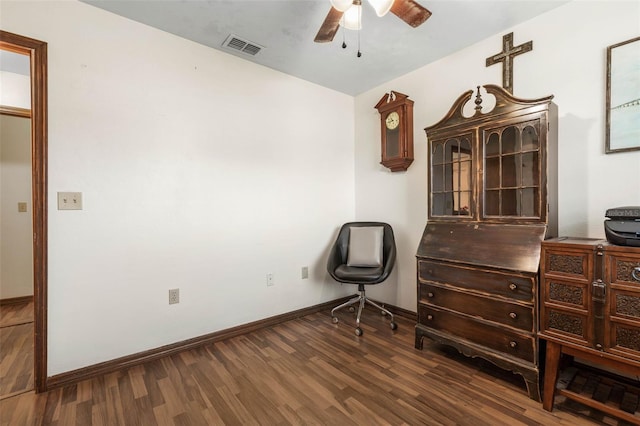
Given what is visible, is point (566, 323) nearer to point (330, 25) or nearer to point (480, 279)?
point (480, 279)

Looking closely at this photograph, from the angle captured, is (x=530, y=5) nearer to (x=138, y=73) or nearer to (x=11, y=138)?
(x=138, y=73)

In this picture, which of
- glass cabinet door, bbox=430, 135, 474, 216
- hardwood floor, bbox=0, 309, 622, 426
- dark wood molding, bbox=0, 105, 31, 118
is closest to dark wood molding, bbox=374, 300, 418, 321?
hardwood floor, bbox=0, 309, 622, 426

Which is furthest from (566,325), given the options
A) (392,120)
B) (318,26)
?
(318,26)

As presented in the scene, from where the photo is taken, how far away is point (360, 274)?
278 cm

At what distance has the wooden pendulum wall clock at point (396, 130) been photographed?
297 centimetres

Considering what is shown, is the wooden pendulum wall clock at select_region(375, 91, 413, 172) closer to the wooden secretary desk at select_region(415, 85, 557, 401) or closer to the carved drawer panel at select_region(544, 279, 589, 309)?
the wooden secretary desk at select_region(415, 85, 557, 401)

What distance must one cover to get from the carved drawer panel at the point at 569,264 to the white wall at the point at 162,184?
7.06 feet

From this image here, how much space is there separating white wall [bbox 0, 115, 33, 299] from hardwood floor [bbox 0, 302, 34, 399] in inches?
12.6

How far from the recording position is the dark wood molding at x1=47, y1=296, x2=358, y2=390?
1.94 meters

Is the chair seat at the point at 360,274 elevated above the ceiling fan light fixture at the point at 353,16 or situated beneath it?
situated beneath

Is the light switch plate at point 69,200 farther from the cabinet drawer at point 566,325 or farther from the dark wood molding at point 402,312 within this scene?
the cabinet drawer at point 566,325

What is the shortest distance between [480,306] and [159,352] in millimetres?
2422

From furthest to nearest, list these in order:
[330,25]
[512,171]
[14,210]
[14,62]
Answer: [14,210]
[14,62]
[512,171]
[330,25]

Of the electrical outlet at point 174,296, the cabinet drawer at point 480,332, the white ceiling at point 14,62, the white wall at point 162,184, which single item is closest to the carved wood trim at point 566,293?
the cabinet drawer at point 480,332
